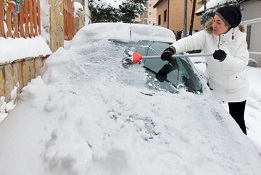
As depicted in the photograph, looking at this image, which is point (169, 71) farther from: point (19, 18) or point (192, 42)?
point (19, 18)

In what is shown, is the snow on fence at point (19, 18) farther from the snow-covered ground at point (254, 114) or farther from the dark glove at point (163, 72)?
the snow-covered ground at point (254, 114)

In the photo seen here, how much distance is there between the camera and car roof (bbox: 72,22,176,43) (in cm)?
270

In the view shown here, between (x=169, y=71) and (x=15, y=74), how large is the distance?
1.43 m

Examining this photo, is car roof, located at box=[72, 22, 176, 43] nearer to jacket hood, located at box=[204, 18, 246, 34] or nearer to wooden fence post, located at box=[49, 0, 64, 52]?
jacket hood, located at box=[204, 18, 246, 34]

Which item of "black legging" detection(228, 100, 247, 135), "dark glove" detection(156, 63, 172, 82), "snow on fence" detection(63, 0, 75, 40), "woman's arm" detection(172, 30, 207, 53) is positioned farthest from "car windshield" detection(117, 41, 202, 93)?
"snow on fence" detection(63, 0, 75, 40)

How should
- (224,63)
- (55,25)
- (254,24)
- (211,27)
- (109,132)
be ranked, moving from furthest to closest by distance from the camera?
(254,24) < (55,25) < (211,27) < (224,63) < (109,132)

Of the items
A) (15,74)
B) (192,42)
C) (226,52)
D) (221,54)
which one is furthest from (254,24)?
(15,74)

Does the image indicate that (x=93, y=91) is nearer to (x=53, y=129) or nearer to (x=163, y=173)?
(x=53, y=129)

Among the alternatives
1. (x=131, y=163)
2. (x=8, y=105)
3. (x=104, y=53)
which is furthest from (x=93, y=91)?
(x=8, y=105)

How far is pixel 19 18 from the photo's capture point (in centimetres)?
307

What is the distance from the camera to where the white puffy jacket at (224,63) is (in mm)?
2441

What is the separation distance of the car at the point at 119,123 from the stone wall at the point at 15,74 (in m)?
0.39

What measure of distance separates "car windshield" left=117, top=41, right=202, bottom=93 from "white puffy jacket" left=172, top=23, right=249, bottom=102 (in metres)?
0.17

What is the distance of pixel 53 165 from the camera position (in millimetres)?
1364
